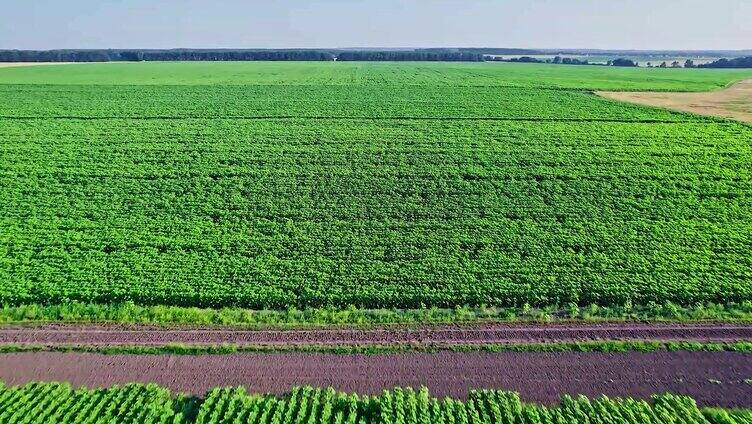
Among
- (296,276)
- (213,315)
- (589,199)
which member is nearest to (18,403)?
(213,315)

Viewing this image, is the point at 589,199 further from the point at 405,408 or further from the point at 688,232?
the point at 405,408

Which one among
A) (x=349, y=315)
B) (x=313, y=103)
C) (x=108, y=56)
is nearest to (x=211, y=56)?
(x=108, y=56)

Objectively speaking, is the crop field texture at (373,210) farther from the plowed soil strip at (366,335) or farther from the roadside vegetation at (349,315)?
the plowed soil strip at (366,335)

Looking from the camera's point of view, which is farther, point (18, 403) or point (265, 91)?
point (265, 91)

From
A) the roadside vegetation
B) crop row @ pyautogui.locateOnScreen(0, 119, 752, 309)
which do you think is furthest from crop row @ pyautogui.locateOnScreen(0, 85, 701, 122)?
the roadside vegetation

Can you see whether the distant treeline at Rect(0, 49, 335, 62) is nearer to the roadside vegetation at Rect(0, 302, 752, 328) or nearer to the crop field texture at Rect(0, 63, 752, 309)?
the crop field texture at Rect(0, 63, 752, 309)

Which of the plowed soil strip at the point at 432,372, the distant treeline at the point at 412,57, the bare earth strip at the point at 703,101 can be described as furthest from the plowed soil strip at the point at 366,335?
the distant treeline at the point at 412,57

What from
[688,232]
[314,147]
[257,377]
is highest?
[314,147]
